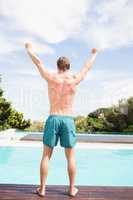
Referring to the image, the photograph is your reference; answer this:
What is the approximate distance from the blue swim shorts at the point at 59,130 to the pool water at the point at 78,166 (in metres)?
4.41

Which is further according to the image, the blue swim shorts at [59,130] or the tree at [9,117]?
the tree at [9,117]

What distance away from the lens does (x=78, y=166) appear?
1152 cm

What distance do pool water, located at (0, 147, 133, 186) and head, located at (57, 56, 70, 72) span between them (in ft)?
15.1

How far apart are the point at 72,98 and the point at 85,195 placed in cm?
106

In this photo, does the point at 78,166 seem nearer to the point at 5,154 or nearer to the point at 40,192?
the point at 5,154

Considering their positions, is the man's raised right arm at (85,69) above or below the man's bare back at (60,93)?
above

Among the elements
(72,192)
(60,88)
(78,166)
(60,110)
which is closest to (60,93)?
(60,88)

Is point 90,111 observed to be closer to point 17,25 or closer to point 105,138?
point 105,138

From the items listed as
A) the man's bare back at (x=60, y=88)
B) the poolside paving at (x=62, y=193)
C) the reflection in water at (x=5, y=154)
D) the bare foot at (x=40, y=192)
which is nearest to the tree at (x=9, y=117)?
the reflection in water at (x=5, y=154)

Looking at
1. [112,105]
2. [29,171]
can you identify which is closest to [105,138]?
[112,105]

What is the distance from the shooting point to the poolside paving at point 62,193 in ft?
16.8

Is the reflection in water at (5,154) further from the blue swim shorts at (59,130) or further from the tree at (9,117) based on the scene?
the blue swim shorts at (59,130)

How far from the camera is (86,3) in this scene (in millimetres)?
17438

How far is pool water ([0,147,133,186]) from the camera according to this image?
32.3 feet
